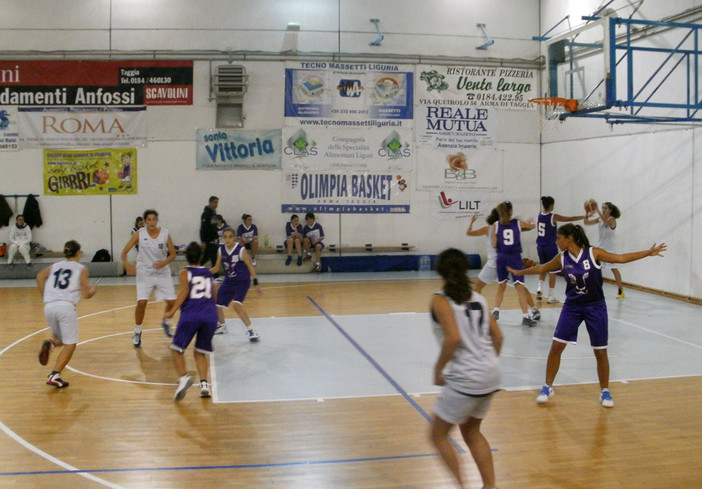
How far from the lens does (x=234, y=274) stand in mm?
9734

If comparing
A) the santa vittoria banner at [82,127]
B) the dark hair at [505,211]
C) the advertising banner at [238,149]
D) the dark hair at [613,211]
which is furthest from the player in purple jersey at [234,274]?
the santa vittoria banner at [82,127]

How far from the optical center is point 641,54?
15023 mm

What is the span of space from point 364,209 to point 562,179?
212 inches

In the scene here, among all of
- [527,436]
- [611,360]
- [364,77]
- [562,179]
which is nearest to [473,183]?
[562,179]

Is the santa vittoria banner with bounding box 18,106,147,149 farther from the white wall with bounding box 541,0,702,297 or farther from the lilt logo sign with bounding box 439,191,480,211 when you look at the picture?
the white wall with bounding box 541,0,702,297

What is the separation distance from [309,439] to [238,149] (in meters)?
13.6

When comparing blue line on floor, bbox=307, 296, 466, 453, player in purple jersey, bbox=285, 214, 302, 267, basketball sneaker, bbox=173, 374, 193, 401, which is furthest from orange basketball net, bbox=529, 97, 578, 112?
basketball sneaker, bbox=173, 374, 193, 401

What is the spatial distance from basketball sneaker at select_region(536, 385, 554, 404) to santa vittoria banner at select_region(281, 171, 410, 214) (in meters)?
12.5

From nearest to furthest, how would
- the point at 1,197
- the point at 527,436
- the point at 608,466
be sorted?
the point at 608,466 → the point at 527,436 → the point at 1,197

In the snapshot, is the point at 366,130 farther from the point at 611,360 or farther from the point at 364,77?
the point at 611,360

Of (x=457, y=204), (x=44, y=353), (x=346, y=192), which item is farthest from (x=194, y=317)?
(x=457, y=204)

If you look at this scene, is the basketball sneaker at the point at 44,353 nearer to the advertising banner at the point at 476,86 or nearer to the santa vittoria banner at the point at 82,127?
the santa vittoria banner at the point at 82,127

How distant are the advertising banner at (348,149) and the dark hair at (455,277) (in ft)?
48.6

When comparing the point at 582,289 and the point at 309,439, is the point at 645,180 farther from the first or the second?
the point at 309,439
